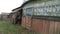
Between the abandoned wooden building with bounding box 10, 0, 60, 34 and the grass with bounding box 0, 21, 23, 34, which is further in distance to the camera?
the grass with bounding box 0, 21, 23, 34

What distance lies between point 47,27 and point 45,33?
0.53 m

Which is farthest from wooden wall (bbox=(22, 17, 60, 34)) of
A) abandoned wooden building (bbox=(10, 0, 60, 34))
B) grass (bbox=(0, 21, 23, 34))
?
grass (bbox=(0, 21, 23, 34))

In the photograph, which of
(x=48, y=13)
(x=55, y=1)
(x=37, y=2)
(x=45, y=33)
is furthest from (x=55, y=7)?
(x=37, y=2)

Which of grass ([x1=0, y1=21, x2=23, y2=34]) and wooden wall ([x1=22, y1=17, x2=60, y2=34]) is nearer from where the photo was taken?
wooden wall ([x1=22, y1=17, x2=60, y2=34])

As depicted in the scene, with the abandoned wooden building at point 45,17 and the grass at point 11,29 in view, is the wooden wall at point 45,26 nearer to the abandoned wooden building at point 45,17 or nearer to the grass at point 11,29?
the abandoned wooden building at point 45,17

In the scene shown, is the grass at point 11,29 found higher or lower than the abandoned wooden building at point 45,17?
lower

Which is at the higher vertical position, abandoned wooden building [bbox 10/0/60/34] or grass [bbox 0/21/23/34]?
abandoned wooden building [bbox 10/0/60/34]

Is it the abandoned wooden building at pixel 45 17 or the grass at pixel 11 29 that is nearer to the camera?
the abandoned wooden building at pixel 45 17

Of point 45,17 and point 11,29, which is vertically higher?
point 45,17

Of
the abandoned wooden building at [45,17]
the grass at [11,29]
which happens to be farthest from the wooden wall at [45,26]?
the grass at [11,29]

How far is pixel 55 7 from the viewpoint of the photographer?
32.3 ft

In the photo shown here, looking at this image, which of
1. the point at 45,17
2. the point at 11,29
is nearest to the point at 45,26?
the point at 45,17

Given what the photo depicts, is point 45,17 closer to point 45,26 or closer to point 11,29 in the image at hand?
point 45,26

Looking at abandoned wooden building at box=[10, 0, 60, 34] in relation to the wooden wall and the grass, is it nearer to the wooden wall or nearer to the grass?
the wooden wall
